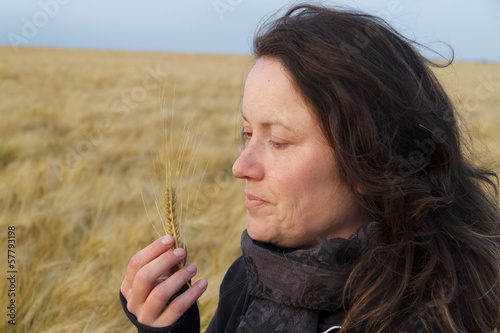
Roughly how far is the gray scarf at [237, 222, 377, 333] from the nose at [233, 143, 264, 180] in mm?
194

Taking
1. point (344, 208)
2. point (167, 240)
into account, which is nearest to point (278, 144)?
point (344, 208)

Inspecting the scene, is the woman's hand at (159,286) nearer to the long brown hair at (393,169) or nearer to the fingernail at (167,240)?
the fingernail at (167,240)

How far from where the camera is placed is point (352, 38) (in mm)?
1248

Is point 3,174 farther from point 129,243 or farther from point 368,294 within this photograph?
point 368,294

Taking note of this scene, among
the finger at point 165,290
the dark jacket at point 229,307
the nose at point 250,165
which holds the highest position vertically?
the nose at point 250,165

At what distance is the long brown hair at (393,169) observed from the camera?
45.9 inches

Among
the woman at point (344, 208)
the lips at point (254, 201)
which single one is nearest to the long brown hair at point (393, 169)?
the woman at point (344, 208)

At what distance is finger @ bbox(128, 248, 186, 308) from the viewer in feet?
3.99

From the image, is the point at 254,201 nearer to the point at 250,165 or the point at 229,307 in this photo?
the point at 250,165

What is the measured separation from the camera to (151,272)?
3.98ft

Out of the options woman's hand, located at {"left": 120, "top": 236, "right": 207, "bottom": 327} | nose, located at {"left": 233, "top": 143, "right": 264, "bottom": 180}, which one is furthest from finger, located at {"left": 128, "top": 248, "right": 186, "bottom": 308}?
nose, located at {"left": 233, "top": 143, "right": 264, "bottom": 180}

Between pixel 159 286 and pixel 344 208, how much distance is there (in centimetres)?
50

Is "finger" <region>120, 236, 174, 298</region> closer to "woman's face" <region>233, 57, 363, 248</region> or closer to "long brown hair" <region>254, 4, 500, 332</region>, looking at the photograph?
"woman's face" <region>233, 57, 363, 248</region>

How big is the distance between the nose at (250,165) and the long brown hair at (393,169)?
175mm
